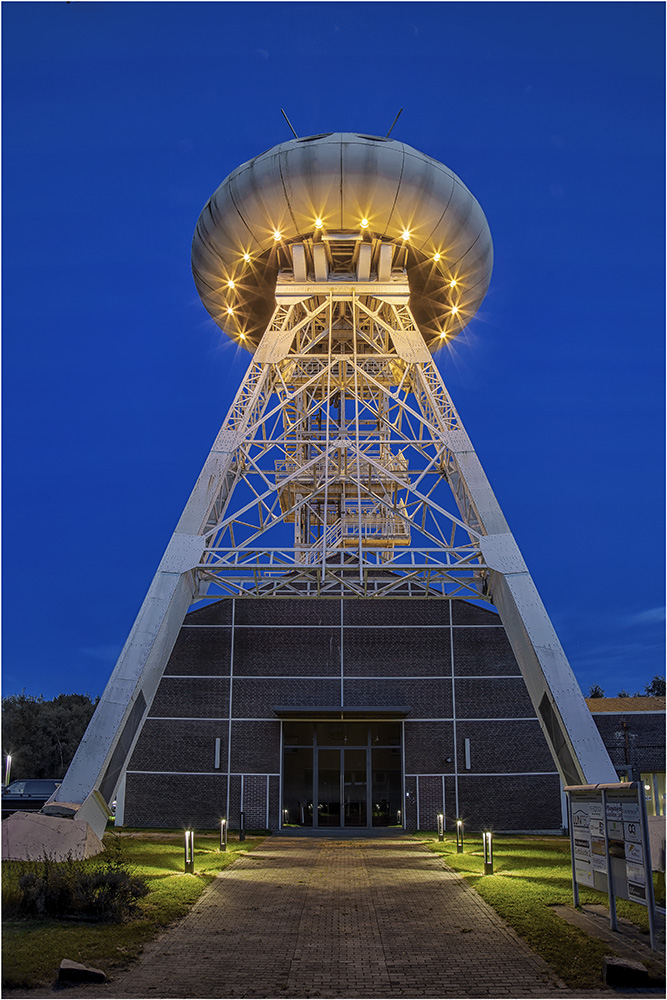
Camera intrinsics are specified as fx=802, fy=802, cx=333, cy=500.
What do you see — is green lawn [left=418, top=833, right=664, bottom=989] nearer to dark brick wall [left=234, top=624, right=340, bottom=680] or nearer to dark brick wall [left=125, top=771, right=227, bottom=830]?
dark brick wall [left=234, top=624, right=340, bottom=680]

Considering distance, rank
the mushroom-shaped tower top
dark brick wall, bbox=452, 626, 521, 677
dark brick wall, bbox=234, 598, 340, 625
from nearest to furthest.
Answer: the mushroom-shaped tower top
dark brick wall, bbox=452, 626, 521, 677
dark brick wall, bbox=234, 598, 340, 625

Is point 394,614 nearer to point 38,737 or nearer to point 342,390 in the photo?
point 342,390

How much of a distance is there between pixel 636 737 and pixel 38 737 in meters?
44.2

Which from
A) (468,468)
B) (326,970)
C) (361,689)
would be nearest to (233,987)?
(326,970)

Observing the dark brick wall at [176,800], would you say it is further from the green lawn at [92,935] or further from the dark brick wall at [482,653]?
the green lawn at [92,935]

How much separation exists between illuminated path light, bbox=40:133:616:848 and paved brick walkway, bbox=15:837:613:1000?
371cm

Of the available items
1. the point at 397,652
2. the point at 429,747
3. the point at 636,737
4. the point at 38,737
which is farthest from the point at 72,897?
the point at 38,737

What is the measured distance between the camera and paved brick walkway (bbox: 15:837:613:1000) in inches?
269

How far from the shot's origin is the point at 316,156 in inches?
767

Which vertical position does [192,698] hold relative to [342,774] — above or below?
above

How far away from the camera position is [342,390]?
21.8 m

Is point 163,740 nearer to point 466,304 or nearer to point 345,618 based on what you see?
point 345,618

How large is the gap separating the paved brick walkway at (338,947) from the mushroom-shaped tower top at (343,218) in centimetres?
1524

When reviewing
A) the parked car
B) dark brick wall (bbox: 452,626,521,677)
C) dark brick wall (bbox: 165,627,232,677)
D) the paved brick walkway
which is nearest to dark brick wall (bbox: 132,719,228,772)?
dark brick wall (bbox: 165,627,232,677)
